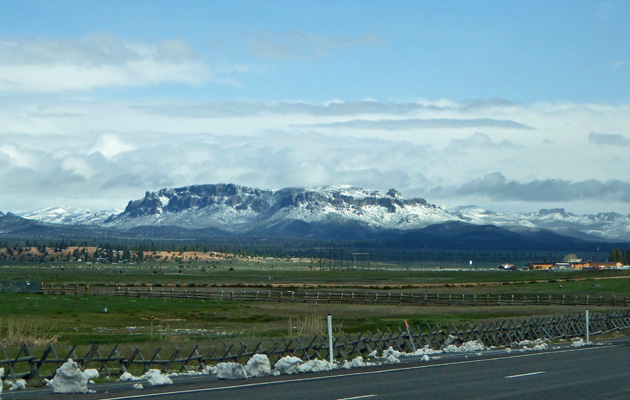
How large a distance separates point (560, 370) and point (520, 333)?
13.6m

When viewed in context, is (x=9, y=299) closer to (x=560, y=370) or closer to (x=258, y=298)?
(x=258, y=298)

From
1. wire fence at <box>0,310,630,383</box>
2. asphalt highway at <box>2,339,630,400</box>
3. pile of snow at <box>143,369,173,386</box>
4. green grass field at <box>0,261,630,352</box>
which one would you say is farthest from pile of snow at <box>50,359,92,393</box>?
green grass field at <box>0,261,630,352</box>

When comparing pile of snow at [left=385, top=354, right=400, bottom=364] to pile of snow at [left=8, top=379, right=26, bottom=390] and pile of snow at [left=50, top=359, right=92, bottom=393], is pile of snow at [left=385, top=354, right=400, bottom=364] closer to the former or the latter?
pile of snow at [left=50, top=359, right=92, bottom=393]

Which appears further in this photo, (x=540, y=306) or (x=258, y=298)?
(x=258, y=298)

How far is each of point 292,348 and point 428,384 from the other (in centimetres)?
947

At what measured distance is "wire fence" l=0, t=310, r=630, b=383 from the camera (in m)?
24.1

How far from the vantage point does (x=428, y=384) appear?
72.5ft

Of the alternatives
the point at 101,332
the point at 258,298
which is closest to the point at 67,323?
the point at 101,332

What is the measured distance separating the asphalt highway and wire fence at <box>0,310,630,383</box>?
1703 millimetres

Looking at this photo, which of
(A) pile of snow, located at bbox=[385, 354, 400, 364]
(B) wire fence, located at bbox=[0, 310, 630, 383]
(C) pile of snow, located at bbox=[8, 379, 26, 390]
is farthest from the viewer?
(A) pile of snow, located at bbox=[385, 354, 400, 364]

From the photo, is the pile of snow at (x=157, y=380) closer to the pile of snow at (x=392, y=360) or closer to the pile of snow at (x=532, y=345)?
the pile of snow at (x=392, y=360)

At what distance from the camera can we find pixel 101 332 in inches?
1843

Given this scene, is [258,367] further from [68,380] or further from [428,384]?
[68,380]

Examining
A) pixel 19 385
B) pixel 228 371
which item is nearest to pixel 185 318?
pixel 228 371
